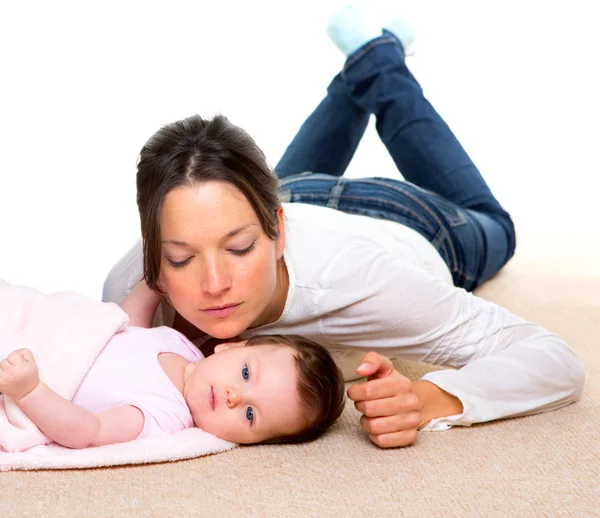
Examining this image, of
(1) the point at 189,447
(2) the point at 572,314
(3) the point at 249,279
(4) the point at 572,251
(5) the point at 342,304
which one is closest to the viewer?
(1) the point at 189,447

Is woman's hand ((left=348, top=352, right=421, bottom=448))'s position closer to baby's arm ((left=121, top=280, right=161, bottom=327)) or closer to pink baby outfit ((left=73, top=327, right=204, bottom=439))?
pink baby outfit ((left=73, top=327, right=204, bottom=439))

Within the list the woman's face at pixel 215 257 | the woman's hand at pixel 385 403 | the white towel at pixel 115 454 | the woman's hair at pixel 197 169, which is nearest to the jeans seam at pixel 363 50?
the woman's hair at pixel 197 169

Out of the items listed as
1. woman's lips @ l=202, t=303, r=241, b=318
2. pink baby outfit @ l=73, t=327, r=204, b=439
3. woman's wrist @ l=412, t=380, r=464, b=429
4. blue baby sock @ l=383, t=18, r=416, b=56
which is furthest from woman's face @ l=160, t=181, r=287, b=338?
blue baby sock @ l=383, t=18, r=416, b=56

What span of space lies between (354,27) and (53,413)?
1734mm

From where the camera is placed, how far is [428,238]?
7.40ft

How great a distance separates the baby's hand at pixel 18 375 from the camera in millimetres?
1217

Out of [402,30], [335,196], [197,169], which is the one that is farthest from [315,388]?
[402,30]

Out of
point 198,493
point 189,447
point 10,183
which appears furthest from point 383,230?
point 10,183

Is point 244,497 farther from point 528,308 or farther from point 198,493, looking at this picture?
point 528,308

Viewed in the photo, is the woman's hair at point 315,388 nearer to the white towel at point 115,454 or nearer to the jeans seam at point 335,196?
the white towel at point 115,454

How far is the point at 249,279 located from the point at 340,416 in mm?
301

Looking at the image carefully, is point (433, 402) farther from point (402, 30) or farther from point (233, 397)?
point (402, 30)

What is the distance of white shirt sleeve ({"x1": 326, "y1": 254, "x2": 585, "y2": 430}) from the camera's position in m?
1.54

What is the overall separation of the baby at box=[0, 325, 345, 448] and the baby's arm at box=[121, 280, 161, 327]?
0.89 feet
